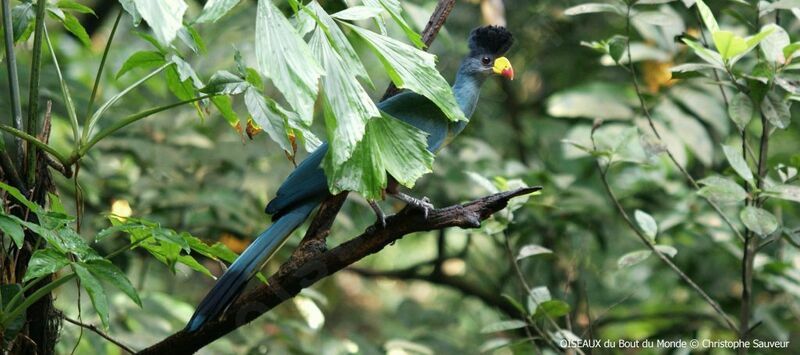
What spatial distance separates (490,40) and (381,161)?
119cm

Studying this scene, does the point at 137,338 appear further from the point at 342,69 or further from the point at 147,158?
the point at 342,69

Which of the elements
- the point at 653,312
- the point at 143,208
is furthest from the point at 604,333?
the point at 143,208

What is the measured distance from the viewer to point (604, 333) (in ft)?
16.0

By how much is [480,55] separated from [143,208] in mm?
1678

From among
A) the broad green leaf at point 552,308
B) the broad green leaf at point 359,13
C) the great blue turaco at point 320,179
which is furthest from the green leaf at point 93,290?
the broad green leaf at point 552,308

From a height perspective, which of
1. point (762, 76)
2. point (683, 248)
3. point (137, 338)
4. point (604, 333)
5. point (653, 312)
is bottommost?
point (604, 333)

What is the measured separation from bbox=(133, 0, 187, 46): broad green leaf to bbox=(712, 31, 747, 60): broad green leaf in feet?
4.66

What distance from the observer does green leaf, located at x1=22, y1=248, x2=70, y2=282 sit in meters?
1.49

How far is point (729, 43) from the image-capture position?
2.18 m

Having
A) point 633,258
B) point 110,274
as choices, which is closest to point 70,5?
point 110,274

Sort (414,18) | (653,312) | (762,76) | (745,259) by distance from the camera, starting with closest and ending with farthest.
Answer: (762,76), (745,259), (414,18), (653,312)

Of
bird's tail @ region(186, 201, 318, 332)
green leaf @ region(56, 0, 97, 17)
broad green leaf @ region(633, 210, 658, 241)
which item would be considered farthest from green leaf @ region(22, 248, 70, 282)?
broad green leaf @ region(633, 210, 658, 241)

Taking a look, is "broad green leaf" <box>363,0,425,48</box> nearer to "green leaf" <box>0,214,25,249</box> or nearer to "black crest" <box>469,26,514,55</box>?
"green leaf" <box>0,214,25,249</box>

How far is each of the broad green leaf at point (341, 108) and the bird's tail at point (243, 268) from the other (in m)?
0.56
